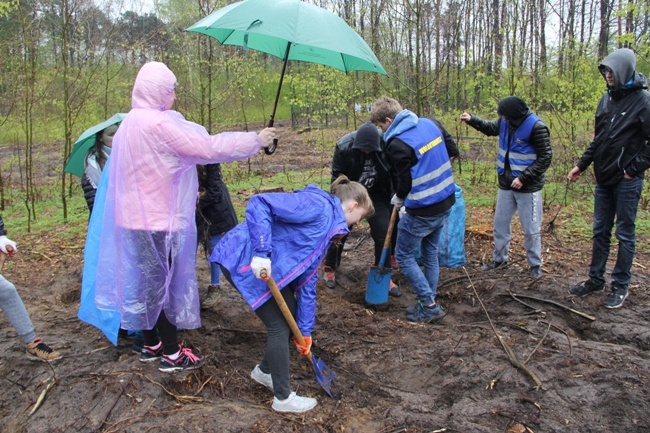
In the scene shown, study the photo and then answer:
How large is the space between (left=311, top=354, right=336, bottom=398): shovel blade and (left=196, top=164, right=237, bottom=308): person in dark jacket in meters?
1.50

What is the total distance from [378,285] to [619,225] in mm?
2151

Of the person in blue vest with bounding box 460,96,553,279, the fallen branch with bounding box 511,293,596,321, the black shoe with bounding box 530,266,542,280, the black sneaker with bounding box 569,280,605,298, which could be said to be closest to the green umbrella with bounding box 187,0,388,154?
the person in blue vest with bounding box 460,96,553,279

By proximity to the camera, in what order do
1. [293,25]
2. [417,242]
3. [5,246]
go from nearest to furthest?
[293,25]
[5,246]
[417,242]

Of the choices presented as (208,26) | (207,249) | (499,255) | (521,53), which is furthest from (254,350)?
(521,53)

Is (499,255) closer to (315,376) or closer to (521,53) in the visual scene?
(315,376)

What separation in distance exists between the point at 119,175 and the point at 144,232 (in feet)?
1.20

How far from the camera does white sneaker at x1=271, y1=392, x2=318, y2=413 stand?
9.27ft

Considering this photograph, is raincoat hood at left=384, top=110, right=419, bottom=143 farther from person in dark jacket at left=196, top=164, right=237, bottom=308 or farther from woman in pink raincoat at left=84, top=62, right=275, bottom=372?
person in dark jacket at left=196, top=164, right=237, bottom=308

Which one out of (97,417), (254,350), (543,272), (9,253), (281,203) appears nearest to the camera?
(281,203)

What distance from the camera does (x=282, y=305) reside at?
105 inches

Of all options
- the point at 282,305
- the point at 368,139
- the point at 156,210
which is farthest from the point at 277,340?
the point at 368,139

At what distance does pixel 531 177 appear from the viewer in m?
4.57

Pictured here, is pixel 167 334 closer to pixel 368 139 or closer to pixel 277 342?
pixel 277 342

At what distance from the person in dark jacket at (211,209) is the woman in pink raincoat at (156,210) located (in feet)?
3.07
